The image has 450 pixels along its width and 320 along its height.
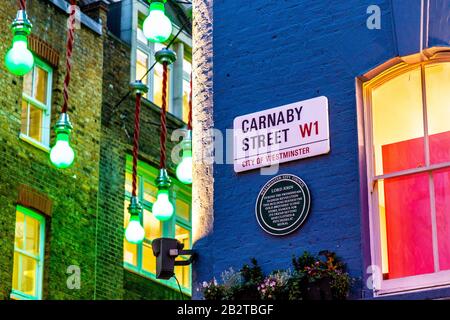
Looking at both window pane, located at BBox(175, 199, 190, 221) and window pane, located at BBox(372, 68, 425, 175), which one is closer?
window pane, located at BBox(372, 68, 425, 175)

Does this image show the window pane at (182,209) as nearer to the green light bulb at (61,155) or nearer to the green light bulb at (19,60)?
the green light bulb at (61,155)

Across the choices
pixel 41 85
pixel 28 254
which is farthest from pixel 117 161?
pixel 28 254

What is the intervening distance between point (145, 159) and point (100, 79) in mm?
1929

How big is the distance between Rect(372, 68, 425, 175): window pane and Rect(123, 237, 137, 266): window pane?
1262 centimetres

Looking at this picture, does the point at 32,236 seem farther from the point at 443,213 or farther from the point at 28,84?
the point at 443,213

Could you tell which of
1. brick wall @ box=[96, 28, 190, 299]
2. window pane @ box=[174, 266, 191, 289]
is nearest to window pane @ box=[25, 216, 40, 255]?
brick wall @ box=[96, 28, 190, 299]

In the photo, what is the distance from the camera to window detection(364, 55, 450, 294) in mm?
11531

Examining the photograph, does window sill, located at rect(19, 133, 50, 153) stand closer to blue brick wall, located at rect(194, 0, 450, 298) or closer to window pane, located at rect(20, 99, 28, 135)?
window pane, located at rect(20, 99, 28, 135)

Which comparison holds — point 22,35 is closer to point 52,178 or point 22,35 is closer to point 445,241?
point 445,241

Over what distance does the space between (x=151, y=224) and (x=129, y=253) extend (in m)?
0.96

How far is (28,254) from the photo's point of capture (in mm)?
21781
